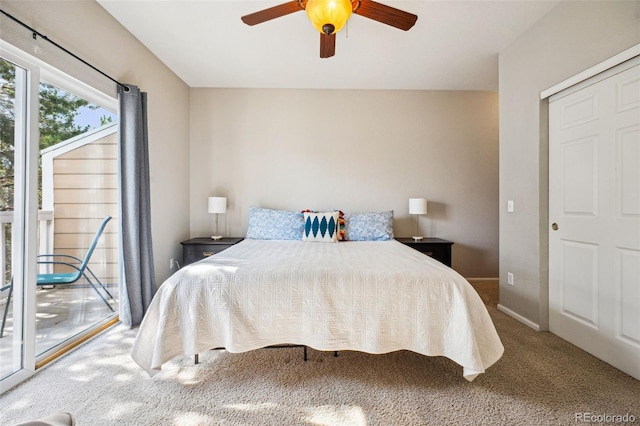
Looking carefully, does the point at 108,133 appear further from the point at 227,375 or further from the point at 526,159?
the point at 526,159

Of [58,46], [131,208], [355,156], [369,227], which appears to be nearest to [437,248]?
[369,227]

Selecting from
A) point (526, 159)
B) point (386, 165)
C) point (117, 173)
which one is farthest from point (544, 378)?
point (117, 173)

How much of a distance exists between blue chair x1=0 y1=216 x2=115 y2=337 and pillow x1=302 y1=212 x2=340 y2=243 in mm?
1833

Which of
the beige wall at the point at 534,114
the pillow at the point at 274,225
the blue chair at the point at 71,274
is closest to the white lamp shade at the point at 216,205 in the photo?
the pillow at the point at 274,225

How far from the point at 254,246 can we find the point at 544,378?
2.25 meters

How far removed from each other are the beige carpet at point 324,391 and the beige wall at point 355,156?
6.27ft

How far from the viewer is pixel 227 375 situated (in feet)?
5.40

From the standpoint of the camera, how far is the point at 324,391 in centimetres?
151

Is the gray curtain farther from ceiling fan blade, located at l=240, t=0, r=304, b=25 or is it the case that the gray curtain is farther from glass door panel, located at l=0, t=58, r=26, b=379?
ceiling fan blade, located at l=240, t=0, r=304, b=25

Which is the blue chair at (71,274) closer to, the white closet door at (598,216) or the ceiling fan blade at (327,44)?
the ceiling fan blade at (327,44)

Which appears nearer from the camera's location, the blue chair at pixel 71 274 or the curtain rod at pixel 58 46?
the curtain rod at pixel 58 46

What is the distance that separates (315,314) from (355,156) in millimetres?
2471

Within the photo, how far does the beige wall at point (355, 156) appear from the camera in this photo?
11.6 ft

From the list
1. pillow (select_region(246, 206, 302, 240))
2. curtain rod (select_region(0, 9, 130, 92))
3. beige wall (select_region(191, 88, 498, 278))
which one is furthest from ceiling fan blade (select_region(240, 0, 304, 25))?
pillow (select_region(246, 206, 302, 240))
